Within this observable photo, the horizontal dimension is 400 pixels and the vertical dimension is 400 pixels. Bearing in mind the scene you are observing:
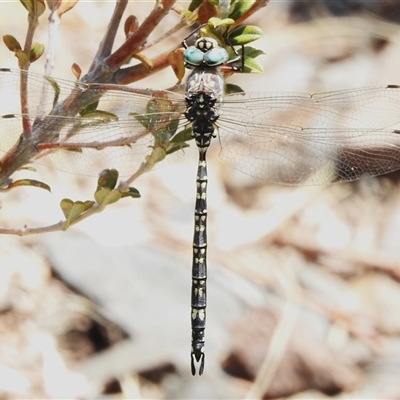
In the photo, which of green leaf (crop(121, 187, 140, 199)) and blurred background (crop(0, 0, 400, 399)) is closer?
green leaf (crop(121, 187, 140, 199))

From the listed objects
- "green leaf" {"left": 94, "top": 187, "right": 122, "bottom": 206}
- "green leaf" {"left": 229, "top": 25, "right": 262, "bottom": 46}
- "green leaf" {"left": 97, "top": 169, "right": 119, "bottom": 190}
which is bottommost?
"green leaf" {"left": 94, "top": 187, "right": 122, "bottom": 206}

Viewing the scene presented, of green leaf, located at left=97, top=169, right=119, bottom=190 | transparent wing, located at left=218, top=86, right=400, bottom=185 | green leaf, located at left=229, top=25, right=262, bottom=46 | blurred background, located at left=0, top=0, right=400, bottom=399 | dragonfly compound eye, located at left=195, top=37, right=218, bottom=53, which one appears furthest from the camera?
blurred background, located at left=0, top=0, right=400, bottom=399

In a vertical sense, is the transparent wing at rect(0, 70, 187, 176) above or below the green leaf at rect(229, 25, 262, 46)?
below

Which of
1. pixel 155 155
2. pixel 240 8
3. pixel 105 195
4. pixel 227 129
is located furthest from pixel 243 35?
pixel 227 129

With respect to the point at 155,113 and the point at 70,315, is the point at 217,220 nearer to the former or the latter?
the point at 70,315

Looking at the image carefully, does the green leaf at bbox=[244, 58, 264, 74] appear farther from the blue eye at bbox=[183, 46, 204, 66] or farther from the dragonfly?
the blue eye at bbox=[183, 46, 204, 66]

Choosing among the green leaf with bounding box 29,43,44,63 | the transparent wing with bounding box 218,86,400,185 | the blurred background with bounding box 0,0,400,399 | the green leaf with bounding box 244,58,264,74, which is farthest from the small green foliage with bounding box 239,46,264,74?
the blurred background with bounding box 0,0,400,399

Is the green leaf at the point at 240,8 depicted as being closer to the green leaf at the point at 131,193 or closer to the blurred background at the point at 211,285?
the green leaf at the point at 131,193
